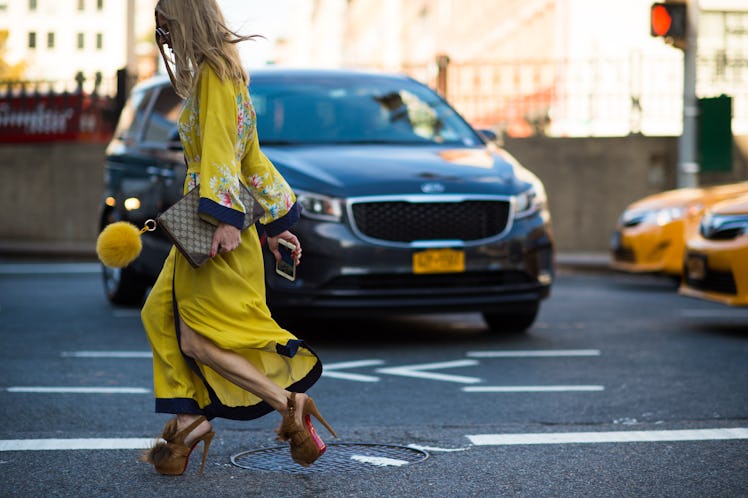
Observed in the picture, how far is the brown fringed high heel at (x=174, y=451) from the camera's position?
183 inches

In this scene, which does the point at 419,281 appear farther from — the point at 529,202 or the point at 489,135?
the point at 489,135

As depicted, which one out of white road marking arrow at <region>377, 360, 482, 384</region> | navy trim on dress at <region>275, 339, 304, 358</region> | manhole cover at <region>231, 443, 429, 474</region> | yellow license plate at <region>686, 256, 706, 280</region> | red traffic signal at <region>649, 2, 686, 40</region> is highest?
red traffic signal at <region>649, 2, 686, 40</region>

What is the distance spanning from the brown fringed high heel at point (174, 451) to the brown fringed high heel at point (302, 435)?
0.30m

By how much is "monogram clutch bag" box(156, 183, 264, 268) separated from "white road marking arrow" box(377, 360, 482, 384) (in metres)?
2.78

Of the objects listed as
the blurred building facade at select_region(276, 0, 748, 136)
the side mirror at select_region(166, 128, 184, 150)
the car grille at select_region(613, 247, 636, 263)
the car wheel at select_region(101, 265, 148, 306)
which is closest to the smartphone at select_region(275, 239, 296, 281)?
the side mirror at select_region(166, 128, 184, 150)

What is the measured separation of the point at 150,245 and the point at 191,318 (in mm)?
4990

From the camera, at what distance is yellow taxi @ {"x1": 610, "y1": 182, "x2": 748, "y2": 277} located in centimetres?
1180

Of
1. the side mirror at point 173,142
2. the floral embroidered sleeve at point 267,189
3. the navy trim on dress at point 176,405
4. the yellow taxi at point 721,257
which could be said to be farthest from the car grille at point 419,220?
the navy trim on dress at point 176,405

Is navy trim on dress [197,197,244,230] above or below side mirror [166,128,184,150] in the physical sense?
below

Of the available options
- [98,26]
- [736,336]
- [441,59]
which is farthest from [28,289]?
[98,26]

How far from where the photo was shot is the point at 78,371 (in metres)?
7.37

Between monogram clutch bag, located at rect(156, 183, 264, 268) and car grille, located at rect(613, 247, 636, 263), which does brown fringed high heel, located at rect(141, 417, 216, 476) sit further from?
car grille, located at rect(613, 247, 636, 263)

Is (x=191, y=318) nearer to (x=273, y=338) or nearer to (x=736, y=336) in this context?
(x=273, y=338)

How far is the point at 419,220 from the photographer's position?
8039 mm
